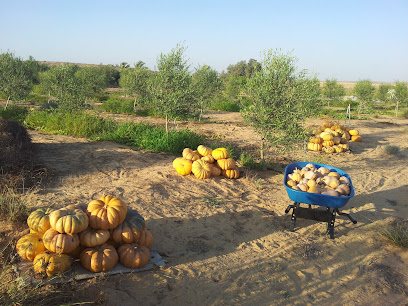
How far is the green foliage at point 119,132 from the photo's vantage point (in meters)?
10.5

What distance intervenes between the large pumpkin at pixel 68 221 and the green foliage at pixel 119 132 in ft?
21.1

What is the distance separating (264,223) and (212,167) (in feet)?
7.86

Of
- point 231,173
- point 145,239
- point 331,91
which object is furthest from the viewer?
point 331,91

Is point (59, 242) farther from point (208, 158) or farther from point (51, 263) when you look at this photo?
point (208, 158)

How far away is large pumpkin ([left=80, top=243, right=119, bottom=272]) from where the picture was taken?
3.68 m

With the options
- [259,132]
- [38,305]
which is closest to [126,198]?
[38,305]

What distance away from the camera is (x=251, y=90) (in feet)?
29.5

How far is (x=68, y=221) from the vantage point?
3.73 meters

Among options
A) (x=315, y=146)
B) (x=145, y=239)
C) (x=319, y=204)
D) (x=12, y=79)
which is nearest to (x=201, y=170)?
(x=319, y=204)

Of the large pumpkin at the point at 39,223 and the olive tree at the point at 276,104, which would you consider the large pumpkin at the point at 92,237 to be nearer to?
the large pumpkin at the point at 39,223

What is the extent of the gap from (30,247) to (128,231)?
1153 mm

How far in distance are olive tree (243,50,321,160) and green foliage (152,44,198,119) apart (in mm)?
3263

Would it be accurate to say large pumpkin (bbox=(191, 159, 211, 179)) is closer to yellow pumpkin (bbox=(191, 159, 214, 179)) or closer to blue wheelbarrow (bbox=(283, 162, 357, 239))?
yellow pumpkin (bbox=(191, 159, 214, 179))

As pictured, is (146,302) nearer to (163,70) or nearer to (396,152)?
(163,70)
